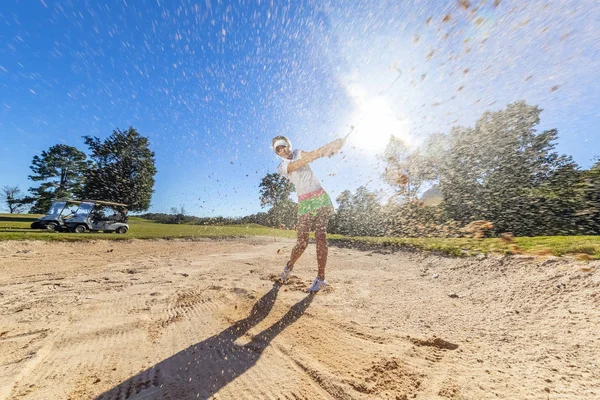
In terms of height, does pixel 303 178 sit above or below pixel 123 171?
below

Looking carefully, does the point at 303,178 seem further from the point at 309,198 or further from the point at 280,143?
the point at 280,143

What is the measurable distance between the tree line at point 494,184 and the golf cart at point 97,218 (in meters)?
18.1

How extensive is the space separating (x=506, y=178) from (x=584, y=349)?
1156 centimetres

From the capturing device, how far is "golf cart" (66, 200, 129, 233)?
52.7ft

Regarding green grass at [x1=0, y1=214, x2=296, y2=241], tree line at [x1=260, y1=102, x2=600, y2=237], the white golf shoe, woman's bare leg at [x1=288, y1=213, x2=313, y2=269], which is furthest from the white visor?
green grass at [x1=0, y1=214, x2=296, y2=241]

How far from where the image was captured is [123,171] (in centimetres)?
3438

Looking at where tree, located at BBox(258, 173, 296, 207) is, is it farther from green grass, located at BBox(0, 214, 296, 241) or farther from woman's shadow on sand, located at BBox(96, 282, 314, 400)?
woman's shadow on sand, located at BBox(96, 282, 314, 400)

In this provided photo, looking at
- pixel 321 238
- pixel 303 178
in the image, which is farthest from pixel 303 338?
pixel 303 178

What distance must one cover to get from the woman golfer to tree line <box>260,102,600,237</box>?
5.72 metres

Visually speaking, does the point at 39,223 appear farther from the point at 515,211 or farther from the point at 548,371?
the point at 515,211

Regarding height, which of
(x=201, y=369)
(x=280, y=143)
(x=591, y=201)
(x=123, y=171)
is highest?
(x=123, y=171)

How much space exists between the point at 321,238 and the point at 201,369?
2.55 m

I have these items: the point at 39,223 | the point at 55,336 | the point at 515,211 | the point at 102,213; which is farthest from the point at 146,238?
the point at 515,211

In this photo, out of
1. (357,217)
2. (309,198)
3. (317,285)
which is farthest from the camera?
(357,217)
